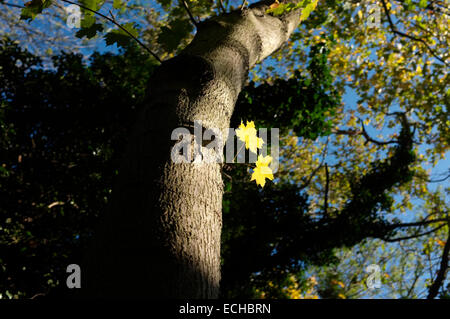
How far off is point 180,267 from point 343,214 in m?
6.23

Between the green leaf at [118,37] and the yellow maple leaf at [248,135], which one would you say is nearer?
the yellow maple leaf at [248,135]

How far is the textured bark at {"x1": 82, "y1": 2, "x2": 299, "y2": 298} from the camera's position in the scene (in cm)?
83

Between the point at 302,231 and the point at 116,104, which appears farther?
the point at 302,231

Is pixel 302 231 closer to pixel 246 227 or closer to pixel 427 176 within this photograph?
pixel 246 227

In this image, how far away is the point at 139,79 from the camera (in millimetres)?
5434

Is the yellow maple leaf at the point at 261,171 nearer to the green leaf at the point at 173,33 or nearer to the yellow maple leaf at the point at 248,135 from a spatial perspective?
the yellow maple leaf at the point at 248,135

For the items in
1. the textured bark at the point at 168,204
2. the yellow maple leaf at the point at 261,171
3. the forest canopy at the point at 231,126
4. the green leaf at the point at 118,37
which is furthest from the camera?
the forest canopy at the point at 231,126

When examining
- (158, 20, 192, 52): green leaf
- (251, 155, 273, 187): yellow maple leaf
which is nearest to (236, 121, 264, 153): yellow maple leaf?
(251, 155, 273, 187): yellow maple leaf

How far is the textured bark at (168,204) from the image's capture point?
2.73ft

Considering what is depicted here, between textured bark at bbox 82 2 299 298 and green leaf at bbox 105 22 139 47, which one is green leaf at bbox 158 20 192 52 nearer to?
green leaf at bbox 105 22 139 47

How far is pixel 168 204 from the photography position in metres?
0.97

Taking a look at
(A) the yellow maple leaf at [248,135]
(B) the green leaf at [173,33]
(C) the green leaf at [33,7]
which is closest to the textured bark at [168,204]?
(A) the yellow maple leaf at [248,135]

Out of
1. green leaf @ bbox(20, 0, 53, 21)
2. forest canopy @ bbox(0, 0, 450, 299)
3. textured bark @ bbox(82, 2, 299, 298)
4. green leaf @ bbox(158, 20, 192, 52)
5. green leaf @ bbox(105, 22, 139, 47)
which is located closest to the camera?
textured bark @ bbox(82, 2, 299, 298)
